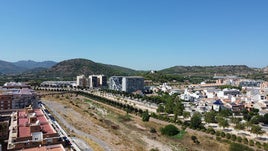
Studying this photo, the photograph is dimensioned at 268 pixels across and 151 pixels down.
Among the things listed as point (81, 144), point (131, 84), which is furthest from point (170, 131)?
point (131, 84)

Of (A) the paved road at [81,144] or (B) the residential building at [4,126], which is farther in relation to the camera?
(B) the residential building at [4,126]

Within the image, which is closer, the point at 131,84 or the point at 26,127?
the point at 26,127

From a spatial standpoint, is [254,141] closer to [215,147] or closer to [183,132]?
[215,147]

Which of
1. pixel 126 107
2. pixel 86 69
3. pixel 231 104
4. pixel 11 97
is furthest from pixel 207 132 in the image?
pixel 86 69

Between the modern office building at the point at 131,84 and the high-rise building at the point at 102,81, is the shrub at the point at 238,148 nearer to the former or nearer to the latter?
the modern office building at the point at 131,84

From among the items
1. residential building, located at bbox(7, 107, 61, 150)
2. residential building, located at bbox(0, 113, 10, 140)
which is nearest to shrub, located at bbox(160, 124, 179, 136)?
residential building, located at bbox(7, 107, 61, 150)

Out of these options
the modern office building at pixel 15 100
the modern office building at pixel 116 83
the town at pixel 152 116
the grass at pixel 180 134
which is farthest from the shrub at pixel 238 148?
the modern office building at pixel 116 83

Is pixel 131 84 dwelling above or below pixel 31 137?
above

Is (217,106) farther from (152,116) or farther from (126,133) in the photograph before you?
(126,133)

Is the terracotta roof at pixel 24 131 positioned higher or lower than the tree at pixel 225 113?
higher
